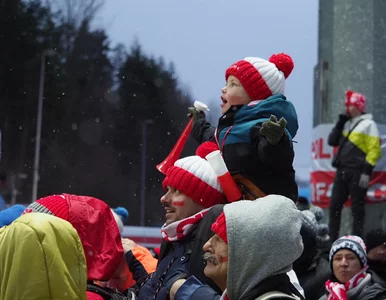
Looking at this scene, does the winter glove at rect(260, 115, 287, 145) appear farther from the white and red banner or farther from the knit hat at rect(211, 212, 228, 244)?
the white and red banner

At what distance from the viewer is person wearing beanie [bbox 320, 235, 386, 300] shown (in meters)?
5.29

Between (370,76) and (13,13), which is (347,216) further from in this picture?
(13,13)

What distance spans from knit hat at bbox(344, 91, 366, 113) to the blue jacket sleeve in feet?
18.0

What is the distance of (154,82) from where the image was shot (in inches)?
466

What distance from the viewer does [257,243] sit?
9.88ft

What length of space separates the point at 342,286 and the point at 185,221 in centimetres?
172

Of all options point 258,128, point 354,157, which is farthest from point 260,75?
point 354,157

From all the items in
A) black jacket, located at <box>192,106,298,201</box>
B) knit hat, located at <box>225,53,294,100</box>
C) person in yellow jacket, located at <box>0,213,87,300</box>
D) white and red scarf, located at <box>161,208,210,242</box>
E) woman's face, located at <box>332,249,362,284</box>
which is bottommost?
woman's face, located at <box>332,249,362,284</box>

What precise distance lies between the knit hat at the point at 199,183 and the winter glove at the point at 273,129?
38cm

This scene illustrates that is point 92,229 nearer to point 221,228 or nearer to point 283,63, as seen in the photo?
point 221,228

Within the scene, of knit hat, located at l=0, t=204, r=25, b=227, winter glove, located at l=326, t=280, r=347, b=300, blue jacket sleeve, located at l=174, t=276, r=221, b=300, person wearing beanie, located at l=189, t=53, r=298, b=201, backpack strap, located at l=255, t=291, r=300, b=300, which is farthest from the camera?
winter glove, located at l=326, t=280, r=347, b=300

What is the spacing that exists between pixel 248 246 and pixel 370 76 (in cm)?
649

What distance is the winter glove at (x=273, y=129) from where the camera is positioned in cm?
385

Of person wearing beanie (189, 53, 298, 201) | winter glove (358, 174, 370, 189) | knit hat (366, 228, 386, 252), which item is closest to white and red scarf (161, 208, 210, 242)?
person wearing beanie (189, 53, 298, 201)
